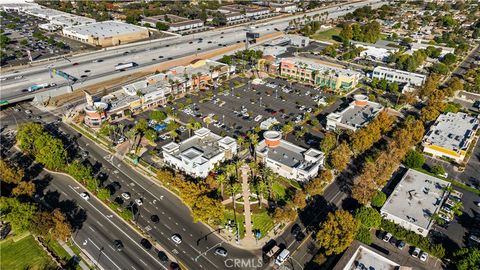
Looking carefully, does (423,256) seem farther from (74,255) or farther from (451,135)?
(74,255)

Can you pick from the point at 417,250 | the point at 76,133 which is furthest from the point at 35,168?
the point at 417,250

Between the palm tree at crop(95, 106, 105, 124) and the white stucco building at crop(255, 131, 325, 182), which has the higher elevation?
the palm tree at crop(95, 106, 105, 124)

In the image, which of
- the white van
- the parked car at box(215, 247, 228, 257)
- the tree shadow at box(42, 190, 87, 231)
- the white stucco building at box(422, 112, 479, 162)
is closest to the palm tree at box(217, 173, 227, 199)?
the parked car at box(215, 247, 228, 257)

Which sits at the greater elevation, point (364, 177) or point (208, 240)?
point (364, 177)

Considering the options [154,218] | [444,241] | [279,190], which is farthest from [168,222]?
[444,241]

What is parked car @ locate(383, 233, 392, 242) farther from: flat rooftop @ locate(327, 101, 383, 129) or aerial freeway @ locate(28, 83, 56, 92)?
aerial freeway @ locate(28, 83, 56, 92)

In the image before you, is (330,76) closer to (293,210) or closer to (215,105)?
(215,105)
